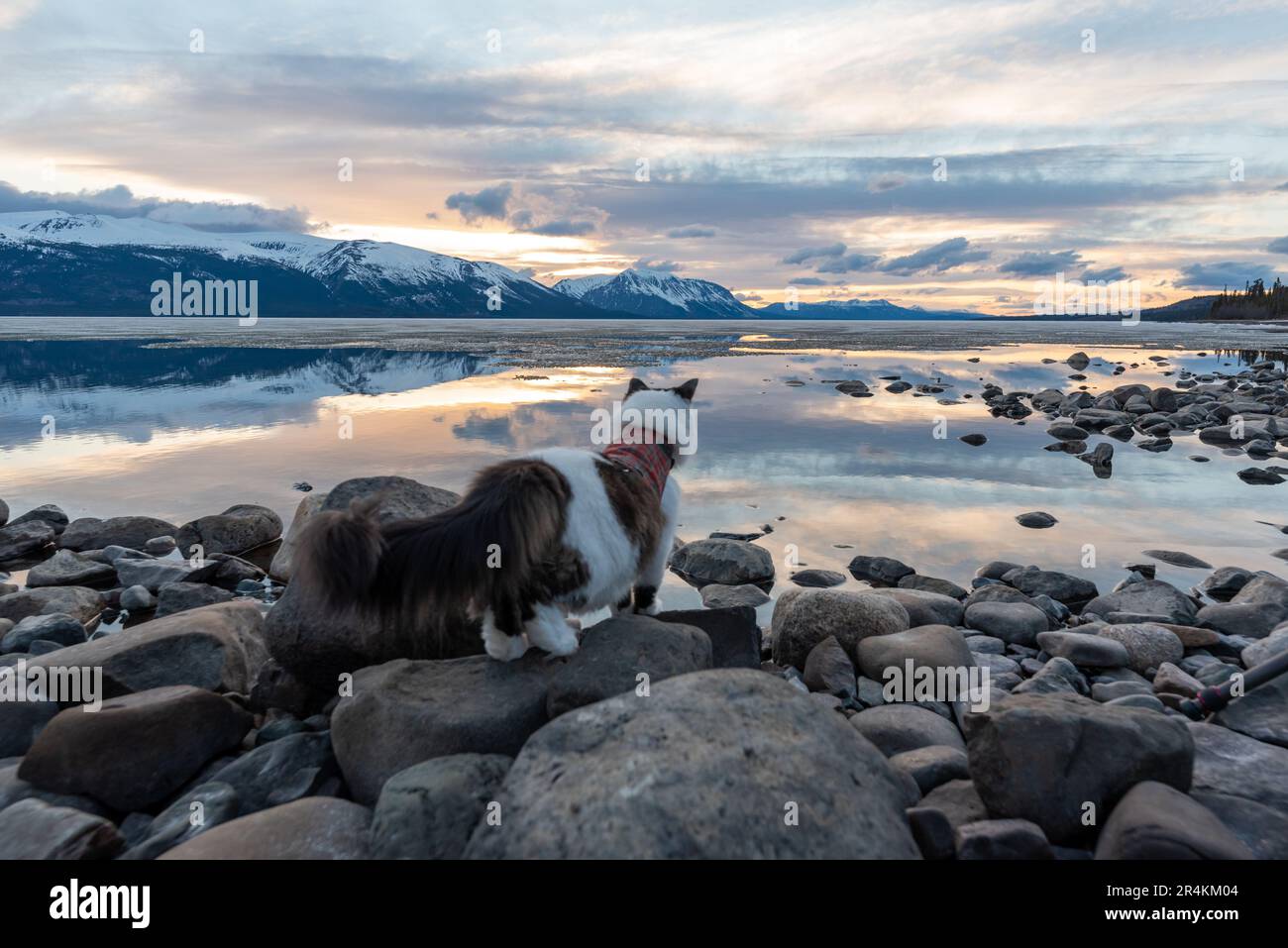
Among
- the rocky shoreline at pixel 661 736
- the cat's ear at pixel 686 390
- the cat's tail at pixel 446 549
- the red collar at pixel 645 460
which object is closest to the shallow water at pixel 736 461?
the rocky shoreline at pixel 661 736

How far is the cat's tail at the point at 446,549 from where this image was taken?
3.94 meters

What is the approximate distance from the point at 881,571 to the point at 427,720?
6.57 meters

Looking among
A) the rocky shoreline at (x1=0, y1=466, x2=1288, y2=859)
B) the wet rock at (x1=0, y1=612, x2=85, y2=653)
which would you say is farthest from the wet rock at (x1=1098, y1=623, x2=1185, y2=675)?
the wet rock at (x1=0, y1=612, x2=85, y2=653)

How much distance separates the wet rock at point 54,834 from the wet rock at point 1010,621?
755cm

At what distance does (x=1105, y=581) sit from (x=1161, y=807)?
679cm

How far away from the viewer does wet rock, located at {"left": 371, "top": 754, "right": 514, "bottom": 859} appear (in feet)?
10.9

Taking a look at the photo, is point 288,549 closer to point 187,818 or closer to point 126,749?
point 126,749

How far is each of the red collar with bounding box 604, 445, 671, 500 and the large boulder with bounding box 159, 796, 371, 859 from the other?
2788mm

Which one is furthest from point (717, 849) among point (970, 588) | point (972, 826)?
point (970, 588)

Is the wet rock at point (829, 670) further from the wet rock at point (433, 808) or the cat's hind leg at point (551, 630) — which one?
the wet rock at point (433, 808)

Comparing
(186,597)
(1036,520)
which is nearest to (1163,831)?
(186,597)

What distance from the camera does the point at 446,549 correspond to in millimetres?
4270

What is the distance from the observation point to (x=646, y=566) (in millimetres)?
5789
